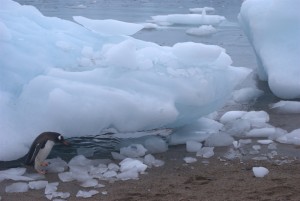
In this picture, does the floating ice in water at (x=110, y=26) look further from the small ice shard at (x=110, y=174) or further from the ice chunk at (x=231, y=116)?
the small ice shard at (x=110, y=174)

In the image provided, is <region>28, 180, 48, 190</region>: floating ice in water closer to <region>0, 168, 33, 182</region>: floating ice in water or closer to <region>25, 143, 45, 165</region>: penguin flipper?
<region>0, 168, 33, 182</region>: floating ice in water

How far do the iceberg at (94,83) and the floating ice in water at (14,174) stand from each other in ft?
0.54

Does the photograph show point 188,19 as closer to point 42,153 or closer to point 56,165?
point 56,165

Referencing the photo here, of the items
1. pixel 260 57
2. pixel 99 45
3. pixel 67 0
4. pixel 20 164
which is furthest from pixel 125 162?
pixel 67 0

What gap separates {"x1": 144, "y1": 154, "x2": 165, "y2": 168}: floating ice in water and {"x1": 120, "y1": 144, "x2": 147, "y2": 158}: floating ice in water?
5.3 inches

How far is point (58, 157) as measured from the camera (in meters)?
5.30

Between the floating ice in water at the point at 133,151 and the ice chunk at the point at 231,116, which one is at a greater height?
the ice chunk at the point at 231,116

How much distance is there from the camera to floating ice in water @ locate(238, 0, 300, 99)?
24.9ft

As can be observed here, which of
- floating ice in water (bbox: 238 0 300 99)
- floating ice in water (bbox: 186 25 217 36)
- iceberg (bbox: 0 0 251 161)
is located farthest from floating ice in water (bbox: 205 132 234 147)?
floating ice in water (bbox: 186 25 217 36)

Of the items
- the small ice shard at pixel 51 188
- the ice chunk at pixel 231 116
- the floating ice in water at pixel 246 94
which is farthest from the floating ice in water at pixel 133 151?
the floating ice in water at pixel 246 94

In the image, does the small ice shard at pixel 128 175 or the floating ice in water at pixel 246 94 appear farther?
the floating ice in water at pixel 246 94

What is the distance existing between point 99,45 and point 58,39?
19.0 inches

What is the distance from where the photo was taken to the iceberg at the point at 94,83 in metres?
5.14

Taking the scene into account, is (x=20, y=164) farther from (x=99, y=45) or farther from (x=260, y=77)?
(x=260, y=77)
